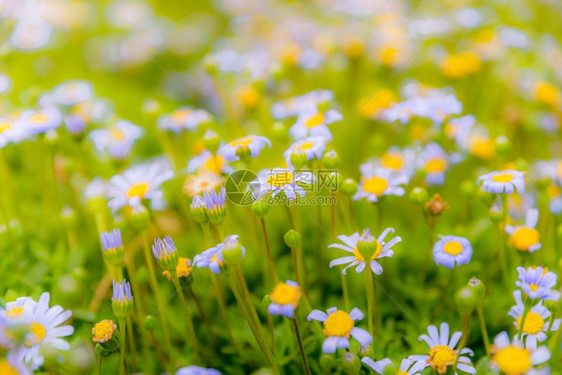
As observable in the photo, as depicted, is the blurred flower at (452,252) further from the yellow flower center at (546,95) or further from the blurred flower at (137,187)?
the yellow flower center at (546,95)

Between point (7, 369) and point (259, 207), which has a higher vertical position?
point (259, 207)

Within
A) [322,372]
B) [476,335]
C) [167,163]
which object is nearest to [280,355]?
[322,372]

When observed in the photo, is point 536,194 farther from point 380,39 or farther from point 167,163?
point 167,163

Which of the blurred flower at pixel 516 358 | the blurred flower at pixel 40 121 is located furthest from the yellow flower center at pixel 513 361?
the blurred flower at pixel 40 121

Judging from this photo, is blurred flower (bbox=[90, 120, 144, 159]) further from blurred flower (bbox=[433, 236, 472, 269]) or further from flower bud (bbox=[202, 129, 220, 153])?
blurred flower (bbox=[433, 236, 472, 269])

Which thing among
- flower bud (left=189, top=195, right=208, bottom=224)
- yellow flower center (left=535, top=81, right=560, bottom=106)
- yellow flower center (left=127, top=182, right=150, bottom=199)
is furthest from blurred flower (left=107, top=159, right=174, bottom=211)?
yellow flower center (left=535, top=81, right=560, bottom=106)

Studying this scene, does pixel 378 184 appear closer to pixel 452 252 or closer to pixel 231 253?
pixel 452 252

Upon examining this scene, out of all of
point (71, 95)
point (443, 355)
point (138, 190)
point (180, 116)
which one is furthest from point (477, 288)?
point (71, 95)
